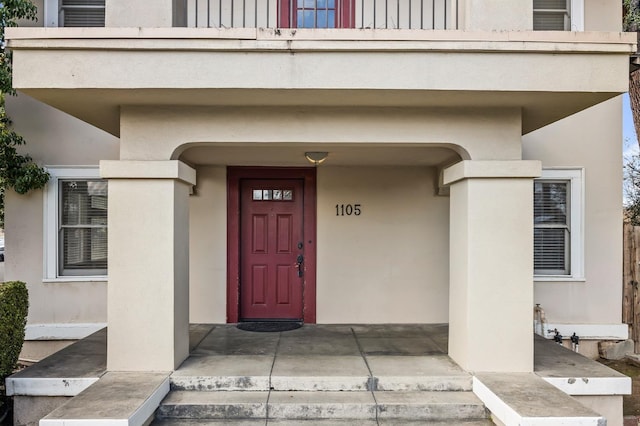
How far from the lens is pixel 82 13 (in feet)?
22.6

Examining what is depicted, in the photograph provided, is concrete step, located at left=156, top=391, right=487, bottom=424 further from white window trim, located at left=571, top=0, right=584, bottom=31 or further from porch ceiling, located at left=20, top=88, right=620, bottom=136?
white window trim, located at left=571, top=0, right=584, bottom=31

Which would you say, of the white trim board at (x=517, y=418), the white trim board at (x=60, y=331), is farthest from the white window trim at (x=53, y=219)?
the white trim board at (x=517, y=418)

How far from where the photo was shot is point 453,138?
477cm

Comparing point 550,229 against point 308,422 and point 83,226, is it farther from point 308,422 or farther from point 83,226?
point 83,226

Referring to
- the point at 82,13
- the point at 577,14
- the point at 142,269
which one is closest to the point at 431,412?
the point at 142,269

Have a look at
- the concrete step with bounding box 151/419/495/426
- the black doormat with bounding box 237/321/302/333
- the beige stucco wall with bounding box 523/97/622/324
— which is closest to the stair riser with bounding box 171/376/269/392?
the concrete step with bounding box 151/419/495/426

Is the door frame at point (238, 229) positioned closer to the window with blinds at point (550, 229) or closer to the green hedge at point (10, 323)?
Answer: the green hedge at point (10, 323)

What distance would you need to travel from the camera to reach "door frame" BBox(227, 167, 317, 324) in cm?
722

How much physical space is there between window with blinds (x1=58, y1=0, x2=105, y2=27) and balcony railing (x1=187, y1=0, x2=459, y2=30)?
52.2 inches

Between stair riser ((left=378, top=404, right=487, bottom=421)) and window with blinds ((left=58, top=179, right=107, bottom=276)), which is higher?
window with blinds ((left=58, top=179, right=107, bottom=276))

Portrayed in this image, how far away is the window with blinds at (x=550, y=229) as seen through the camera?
7.21m

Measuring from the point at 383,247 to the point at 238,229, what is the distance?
223 cm

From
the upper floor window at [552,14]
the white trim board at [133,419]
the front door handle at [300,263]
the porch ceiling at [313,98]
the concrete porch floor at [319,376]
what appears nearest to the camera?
the white trim board at [133,419]

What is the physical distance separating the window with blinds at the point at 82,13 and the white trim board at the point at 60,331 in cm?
434
